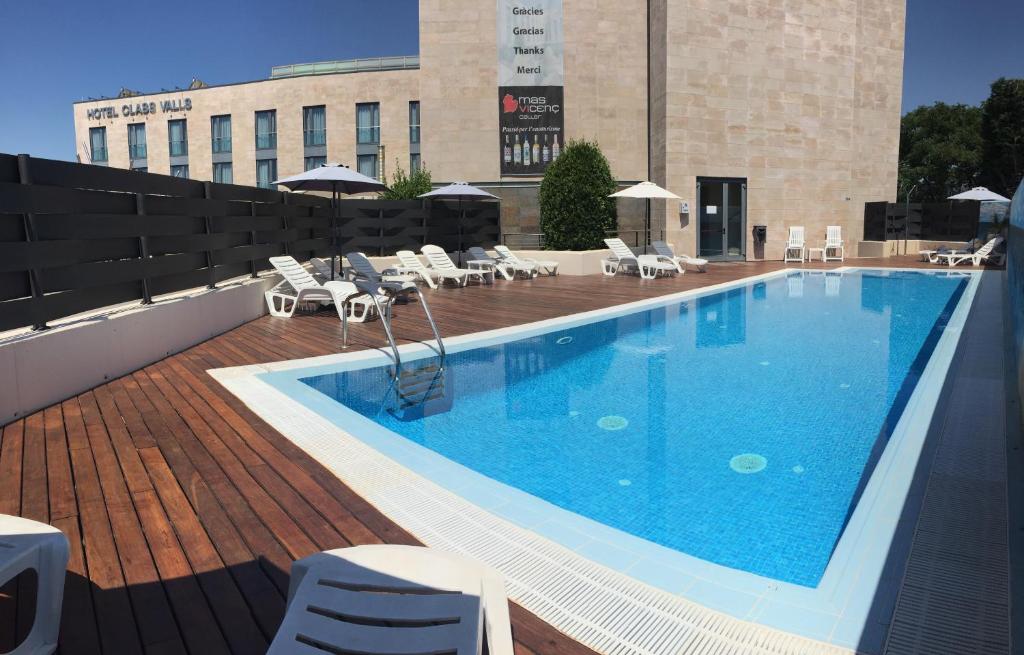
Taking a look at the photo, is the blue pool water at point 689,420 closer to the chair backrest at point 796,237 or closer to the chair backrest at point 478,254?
the chair backrest at point 478,254

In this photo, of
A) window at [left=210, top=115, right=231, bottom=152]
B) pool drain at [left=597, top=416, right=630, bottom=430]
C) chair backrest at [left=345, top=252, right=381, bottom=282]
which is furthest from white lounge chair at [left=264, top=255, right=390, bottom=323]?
window at [left=210, top=115, right=231, bottom=152]

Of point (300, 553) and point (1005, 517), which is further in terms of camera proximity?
point (1005, 517)

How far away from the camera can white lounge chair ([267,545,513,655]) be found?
1549mm

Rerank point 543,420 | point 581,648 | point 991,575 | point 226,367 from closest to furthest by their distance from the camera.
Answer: point 581,648, point 991,575, point 543,420, point 226,367

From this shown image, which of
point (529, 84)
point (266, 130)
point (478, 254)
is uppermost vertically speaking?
point (266, 130)

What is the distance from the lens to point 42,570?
1.94 m

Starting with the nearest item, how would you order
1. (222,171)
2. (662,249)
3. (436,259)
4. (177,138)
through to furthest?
(436,259) → (662,249) → (222,171) → (177,138)

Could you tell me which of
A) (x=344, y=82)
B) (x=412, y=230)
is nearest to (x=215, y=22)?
(x=344, y=82)

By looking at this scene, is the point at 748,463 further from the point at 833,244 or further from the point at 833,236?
the point at 833,236

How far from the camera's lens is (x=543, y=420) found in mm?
5398

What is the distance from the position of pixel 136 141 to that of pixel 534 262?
31.4 m

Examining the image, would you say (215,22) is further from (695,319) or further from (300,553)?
(300,553)

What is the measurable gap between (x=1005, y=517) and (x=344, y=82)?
108ft

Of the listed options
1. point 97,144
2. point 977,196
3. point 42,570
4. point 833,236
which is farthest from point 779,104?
point 97,144
